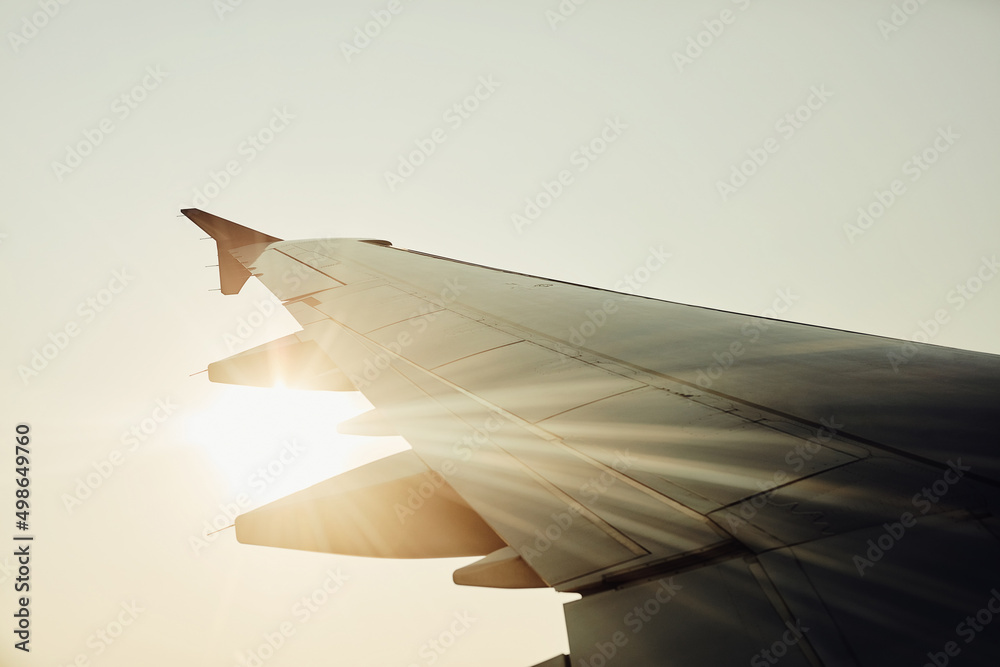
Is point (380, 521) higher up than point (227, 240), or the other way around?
point (227, 240)

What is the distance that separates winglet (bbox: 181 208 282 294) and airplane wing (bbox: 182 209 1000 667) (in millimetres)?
1685

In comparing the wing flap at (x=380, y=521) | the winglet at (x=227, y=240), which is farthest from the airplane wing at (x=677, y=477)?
the winglet at (x=227, y=240)

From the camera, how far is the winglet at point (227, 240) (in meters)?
4.83

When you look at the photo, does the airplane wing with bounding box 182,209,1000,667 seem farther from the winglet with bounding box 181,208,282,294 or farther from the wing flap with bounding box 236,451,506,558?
the winglet with bounding box 181,208,282,294

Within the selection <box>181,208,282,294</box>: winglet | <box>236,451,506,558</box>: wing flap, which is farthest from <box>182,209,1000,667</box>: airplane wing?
<box>181,208,282,294</box>: winglet

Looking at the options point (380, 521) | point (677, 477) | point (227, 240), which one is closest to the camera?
point (677, 477)

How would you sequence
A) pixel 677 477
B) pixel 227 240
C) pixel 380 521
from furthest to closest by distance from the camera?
pixel 227 240 → pixel 380 521 → pixel 677 477

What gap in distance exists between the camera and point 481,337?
295 centimetres

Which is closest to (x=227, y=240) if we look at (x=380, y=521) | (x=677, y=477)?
(x=380, y=521)

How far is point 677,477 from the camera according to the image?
1.60 meters

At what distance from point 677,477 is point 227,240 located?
492cm

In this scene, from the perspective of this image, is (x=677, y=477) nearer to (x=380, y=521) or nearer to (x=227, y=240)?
(x=380, y=521)

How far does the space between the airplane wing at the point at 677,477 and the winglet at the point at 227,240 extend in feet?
5.53

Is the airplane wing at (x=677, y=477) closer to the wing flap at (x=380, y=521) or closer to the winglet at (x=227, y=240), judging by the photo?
the wing flap at (x=380, y=521)
